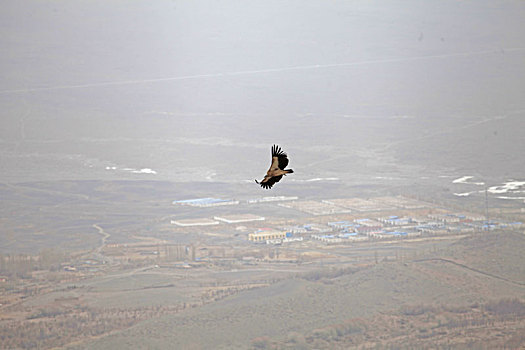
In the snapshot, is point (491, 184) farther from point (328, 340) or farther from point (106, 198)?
point (328, 340)

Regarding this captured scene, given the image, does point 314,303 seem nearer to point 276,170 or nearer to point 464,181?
point 276,170

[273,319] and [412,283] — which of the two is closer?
[273,319]

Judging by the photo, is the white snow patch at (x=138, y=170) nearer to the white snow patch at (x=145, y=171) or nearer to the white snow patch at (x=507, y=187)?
the white snow patch at (x=145, y=171)

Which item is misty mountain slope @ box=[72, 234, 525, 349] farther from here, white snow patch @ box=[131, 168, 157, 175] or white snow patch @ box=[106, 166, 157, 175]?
white snow patch @ box=[106, 166, 157, 175]

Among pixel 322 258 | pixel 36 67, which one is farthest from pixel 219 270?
pixel 36 67

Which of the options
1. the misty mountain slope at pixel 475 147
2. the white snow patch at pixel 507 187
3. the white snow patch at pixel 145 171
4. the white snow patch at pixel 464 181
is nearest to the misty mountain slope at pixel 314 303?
the white snow patch at pixel 507 187

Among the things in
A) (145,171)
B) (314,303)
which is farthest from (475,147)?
(314,303)

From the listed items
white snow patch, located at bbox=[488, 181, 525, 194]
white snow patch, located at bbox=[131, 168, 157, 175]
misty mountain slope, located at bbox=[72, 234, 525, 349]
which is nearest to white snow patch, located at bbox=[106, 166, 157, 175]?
white snow patch, located at bbox=[131, 168, 157, 175]
